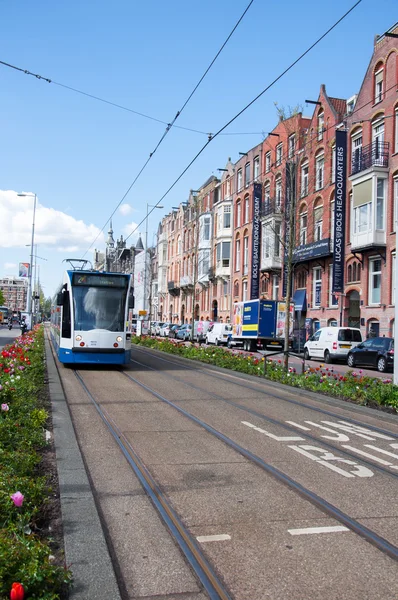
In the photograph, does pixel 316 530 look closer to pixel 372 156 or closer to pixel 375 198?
pixel 375 198

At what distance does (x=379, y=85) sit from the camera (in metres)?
34.2

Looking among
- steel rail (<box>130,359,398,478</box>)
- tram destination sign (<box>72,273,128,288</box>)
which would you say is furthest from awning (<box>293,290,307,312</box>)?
steel rail (<box>130,359,398,478</box>)

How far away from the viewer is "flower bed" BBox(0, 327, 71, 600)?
3.23 m

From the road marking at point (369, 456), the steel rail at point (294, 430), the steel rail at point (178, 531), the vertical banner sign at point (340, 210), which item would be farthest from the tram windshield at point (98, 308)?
the vertical banner sign at point (340, 210)

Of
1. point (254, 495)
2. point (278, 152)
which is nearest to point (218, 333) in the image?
point (278, 152)

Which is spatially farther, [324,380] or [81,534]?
[324,380]

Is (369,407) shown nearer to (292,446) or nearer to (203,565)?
(292,446)

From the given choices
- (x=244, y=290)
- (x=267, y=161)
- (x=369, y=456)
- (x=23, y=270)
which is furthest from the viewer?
(x=23, y=270)

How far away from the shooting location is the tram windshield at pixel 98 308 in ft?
56.4

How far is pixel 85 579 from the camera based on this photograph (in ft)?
11.7

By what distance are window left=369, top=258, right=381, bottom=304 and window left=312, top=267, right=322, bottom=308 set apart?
5857mm

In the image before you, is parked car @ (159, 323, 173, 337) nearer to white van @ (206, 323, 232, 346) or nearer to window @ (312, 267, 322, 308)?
white van @ (206, 323, 232, 346)

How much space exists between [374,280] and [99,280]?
65.5ft

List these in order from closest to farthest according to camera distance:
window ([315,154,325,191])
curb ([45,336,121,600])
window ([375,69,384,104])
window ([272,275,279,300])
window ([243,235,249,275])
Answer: curb ([45,336,121,600]) → window ([375,69,384,104]) → window ([315,154,325,191]) → window ([272,275,279,300]) → window ([243,235,249,275])
